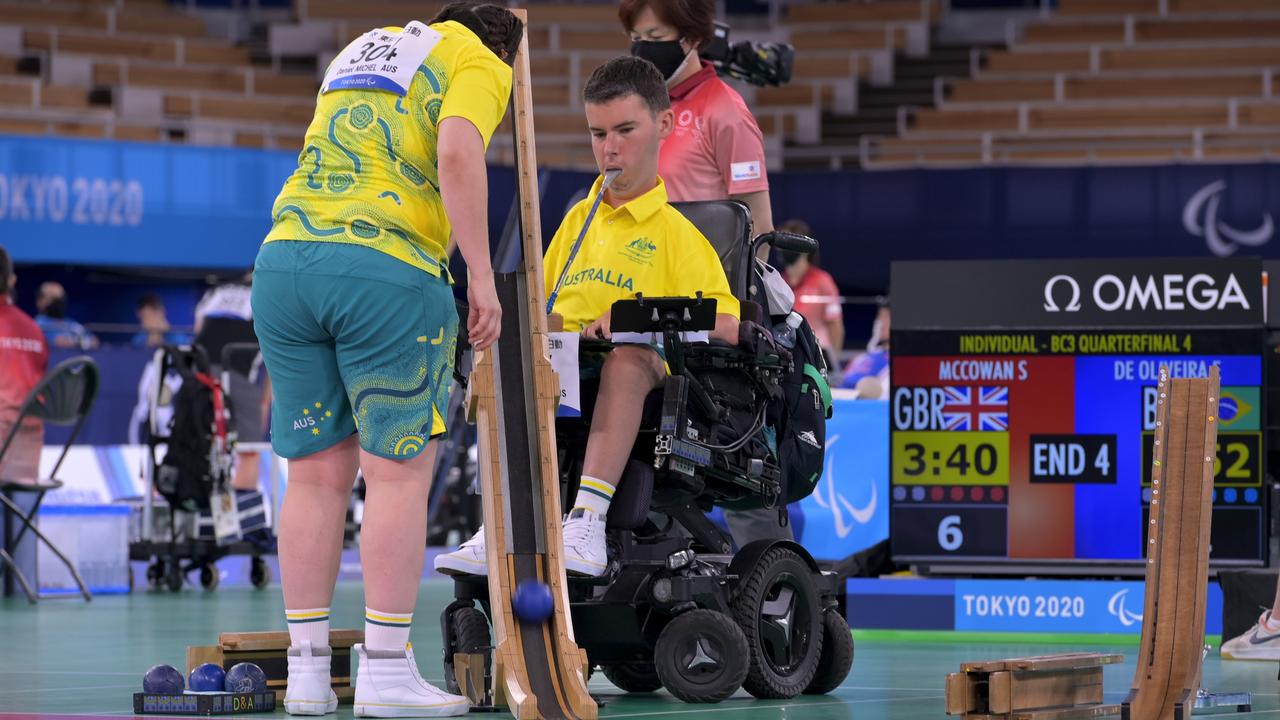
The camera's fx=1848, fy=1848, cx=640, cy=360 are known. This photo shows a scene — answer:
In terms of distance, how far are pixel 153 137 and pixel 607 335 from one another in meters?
15.2

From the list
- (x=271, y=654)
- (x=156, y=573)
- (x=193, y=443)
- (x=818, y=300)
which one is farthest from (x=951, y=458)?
(x=818, y=300)

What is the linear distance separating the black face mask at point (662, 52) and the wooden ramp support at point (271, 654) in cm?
190

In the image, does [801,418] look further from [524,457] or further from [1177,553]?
[1177,553]

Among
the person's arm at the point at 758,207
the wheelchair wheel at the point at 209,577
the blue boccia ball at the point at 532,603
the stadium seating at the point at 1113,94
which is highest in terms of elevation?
the stadium seating at the point at 1113,94

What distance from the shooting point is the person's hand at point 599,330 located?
429 cm

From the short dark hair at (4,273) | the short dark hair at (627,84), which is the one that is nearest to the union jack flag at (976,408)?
the short dark hair at (627,84)

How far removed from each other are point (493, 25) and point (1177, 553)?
71.0 inches

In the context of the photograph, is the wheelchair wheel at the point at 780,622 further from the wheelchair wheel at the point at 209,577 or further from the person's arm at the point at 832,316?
the person's arm at the point at 832,316

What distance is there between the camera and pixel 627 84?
14.7 ft

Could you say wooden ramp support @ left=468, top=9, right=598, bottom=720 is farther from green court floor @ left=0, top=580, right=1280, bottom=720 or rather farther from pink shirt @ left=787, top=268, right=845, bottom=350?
pink shirt @ left=787, top=268, right=845, bottom=350

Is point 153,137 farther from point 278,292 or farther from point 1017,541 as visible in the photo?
point 278,292

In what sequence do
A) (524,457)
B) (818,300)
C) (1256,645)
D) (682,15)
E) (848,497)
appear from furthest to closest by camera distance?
(818,300)
(848,497)
(1256,645)
(682,15)
(524,457)

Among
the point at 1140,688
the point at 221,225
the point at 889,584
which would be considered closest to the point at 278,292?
the point at 1140,688

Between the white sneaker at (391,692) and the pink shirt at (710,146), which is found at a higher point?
the pink shirt at (710,146)
